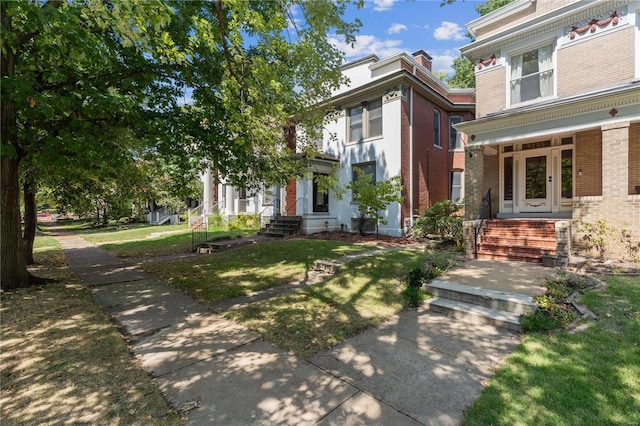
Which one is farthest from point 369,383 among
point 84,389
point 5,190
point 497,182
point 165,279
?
point 497,182

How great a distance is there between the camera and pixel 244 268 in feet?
27.8

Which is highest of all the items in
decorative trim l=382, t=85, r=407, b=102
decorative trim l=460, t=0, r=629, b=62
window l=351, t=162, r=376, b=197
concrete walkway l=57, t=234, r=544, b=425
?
decorative trim l=460, t=0, r=629, b=62

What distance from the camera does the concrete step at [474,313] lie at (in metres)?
4.45

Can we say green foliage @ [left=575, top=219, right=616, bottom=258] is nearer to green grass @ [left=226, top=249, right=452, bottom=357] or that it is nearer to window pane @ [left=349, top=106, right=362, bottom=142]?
green grass @ [left=226, top=249, right=452, bottom=357]

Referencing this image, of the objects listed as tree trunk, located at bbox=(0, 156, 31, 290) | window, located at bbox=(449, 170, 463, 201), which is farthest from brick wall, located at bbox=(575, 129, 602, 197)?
tree trunk, located at bbox=(0, 156, 31, 290)

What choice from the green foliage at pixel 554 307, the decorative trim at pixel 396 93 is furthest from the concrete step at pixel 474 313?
the decorative trim at pixel 396 93

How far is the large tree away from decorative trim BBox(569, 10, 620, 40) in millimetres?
7589

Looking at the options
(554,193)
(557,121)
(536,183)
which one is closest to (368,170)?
(536,183)

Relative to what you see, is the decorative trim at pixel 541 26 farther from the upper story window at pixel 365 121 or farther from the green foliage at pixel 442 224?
the green foliage at pixel 442 224

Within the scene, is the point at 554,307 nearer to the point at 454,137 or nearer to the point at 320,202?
the point at 320,202

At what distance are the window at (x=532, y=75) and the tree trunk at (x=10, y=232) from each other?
1424 centimetres

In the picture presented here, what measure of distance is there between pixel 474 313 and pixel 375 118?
38.6ft

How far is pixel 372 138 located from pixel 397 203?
353 centimetres

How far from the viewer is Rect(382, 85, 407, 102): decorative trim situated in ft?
44.3
